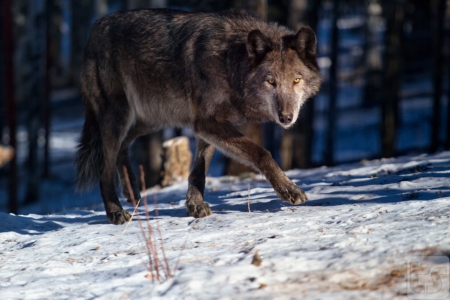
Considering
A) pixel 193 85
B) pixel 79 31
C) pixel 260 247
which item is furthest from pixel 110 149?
pixel 79 31

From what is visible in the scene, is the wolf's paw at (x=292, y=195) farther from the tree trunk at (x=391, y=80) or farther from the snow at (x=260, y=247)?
the tree trunk at (x=391, y=80)

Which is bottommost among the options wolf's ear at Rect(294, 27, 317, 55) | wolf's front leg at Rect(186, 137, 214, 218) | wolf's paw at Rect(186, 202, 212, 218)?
wolf's paw at Rect(186, 202, 212, 218)

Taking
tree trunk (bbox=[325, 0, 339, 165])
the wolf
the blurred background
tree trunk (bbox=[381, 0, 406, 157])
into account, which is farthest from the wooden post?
tree trunk (bbox=[381, 0, 406, 157])

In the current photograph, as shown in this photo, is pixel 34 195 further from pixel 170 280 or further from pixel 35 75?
pixel 170 280

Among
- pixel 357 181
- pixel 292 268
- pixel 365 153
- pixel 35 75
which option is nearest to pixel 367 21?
pixel 365 153

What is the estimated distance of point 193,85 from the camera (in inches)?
224

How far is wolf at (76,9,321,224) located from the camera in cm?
543

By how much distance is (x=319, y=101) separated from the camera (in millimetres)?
24938

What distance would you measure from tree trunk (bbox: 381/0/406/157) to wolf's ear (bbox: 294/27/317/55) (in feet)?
23.2

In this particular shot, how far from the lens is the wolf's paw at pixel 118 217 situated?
5.80m

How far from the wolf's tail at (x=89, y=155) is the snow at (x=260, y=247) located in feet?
1.40

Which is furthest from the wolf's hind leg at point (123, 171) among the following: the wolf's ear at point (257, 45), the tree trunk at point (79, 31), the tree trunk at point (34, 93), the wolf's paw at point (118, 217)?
the tree trunk at point (79, 31)

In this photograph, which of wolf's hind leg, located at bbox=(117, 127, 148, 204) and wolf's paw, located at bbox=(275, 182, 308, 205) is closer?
wolf's paw, located at bbox=(275, 182, 308, 205)

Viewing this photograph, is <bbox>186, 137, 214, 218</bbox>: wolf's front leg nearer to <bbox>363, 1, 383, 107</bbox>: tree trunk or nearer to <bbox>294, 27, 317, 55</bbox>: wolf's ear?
<bbox>294, 27, 317, 55</bbox>: wolf's ear
